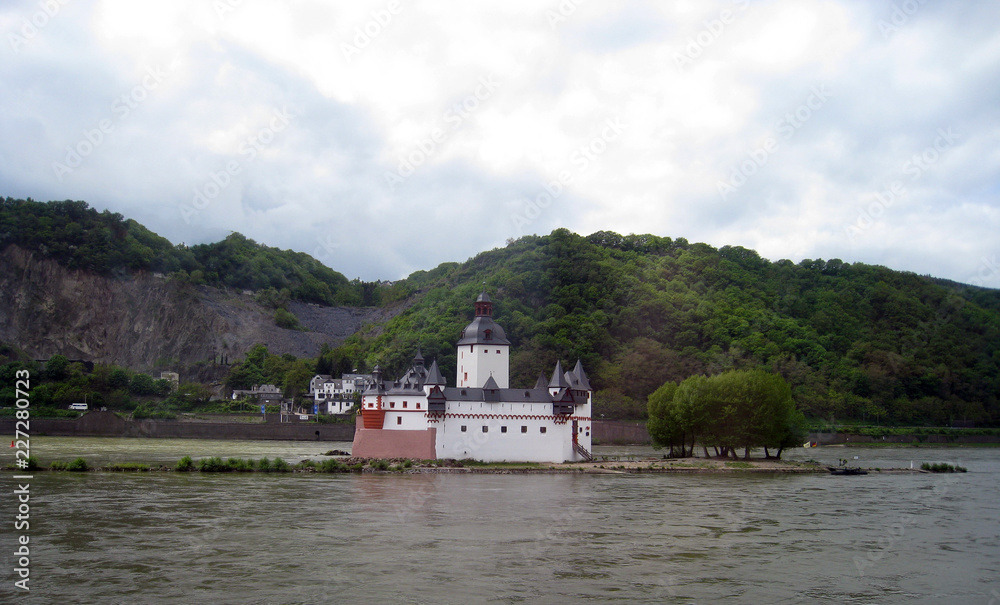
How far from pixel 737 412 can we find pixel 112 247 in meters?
121

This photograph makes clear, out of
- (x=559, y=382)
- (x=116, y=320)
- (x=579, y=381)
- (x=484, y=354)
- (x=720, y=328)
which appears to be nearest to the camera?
(x=559, y=382)

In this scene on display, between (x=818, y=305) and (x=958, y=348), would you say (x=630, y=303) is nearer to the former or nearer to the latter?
(x=818, y=305)

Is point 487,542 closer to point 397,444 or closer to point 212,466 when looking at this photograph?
point 397,444

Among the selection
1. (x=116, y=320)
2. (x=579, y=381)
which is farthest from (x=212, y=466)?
(x=116, y=320)

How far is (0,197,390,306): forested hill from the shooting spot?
445 ft

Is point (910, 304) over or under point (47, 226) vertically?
under

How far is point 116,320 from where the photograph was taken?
451 feet

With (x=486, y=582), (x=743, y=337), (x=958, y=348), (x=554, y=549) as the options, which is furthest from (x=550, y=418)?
(x=958, y=348)

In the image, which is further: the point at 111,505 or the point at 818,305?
the point at 818,305

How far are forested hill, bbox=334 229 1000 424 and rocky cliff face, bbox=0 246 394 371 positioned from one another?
23456 millimetres

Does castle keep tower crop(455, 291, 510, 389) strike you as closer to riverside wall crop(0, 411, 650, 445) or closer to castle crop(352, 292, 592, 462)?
castle crop(352, 292, 592, 462)

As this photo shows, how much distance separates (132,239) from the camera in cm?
14675

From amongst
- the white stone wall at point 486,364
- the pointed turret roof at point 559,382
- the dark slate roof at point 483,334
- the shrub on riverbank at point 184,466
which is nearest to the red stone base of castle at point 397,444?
the white stone wall at point 486,364

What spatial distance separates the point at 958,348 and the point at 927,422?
1670 cm
